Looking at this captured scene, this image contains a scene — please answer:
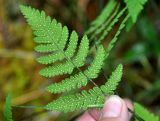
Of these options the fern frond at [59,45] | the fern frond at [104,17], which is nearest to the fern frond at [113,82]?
the fern frond at [59,45]

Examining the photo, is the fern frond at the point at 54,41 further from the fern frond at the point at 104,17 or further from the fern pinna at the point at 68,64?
the fern frond at the point at 104,17

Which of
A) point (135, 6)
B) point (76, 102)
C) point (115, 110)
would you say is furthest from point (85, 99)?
point (135, 6)

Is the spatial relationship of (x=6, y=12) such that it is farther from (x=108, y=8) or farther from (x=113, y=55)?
(x=108, y=8)

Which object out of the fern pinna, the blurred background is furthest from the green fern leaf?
the blurred background

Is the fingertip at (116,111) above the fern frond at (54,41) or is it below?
below

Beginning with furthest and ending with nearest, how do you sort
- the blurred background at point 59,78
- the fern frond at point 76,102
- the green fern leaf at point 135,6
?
the blurred background at point 59,78
the green fern leaf at point 135,6
the fern frond at point 76,102

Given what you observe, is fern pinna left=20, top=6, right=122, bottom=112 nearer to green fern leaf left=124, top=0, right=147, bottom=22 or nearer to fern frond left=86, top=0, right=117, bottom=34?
green fern leaf left=124, top=0, right=147, bottom=22
